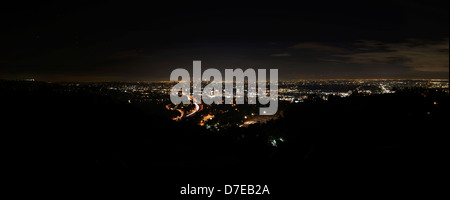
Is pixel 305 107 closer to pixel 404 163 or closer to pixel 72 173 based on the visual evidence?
pixel 404 163

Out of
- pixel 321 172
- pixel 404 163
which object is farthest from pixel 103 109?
pixel 404 163

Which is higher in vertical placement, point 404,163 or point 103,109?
point 103,109
